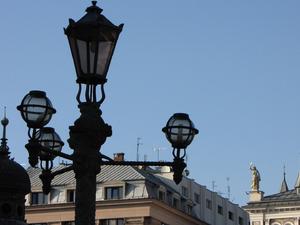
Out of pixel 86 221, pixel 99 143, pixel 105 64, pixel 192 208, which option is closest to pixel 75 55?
pixel 105 64

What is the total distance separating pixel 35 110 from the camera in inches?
677

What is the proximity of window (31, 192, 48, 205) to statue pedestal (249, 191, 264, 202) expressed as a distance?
63.9 feet

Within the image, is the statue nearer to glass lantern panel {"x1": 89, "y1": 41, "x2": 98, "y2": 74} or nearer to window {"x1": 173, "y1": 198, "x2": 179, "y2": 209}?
window {"x1": 173, "y1": 198, "x2": 179, "y2": 209}

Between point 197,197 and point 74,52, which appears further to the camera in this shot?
point 197,197

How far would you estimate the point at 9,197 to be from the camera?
4488 centimetres

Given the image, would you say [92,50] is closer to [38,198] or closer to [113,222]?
[113,222]

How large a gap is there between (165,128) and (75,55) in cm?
276

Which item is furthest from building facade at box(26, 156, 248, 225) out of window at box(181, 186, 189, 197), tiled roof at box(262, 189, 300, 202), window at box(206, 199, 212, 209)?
window at box(206, 199, 212, 209)

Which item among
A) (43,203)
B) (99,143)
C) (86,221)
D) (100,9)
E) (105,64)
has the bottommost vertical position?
(86,221)

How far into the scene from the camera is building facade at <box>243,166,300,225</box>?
9681cm

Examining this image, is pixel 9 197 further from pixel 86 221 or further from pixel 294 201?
pixel 294 201

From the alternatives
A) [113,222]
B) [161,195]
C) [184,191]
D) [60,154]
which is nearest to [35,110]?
[60,154]

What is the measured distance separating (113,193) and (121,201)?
156cm

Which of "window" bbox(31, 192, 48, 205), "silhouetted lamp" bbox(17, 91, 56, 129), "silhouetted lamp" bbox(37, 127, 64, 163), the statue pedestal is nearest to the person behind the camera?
"silhouetted lamp" bbox(17, 91, 56, 129)
